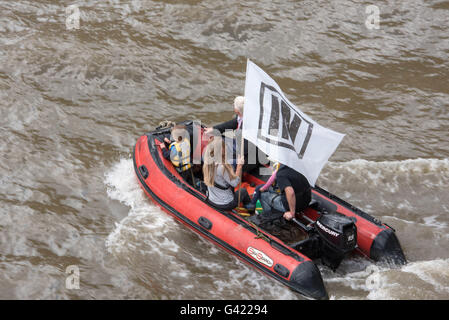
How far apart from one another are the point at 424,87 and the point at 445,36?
7.63 feet

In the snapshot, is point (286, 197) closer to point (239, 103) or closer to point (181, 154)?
point (239, 103)

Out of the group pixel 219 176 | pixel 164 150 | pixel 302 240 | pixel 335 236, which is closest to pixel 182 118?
pixel 164 150

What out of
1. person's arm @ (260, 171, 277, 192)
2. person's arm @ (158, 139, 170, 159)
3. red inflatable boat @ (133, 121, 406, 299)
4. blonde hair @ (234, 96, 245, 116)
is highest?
blonde hair @ (234, 96, 245, 116)

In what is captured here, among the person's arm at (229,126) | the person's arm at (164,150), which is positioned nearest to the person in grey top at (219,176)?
the person's arm at (229,126)

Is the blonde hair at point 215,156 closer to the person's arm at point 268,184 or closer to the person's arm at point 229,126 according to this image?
the person's arm at point 268,184

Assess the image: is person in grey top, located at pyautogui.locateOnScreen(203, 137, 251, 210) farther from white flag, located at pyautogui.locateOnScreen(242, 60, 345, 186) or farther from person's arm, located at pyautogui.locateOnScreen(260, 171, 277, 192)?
white flag, located at pyautogui.locateOnScreen(242, 60, 345, 186)

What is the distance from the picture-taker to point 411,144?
9492mm

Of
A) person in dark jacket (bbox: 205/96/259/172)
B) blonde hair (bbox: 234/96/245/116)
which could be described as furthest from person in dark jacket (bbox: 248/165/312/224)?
blonde hair (bbox: 234/96/245/116)

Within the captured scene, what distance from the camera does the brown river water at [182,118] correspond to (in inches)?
257

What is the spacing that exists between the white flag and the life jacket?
5.59ft

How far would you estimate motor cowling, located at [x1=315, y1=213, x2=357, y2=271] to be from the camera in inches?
241

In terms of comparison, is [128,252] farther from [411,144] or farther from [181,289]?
[411,144]

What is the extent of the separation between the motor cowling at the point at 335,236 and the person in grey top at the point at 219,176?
3.69ft
